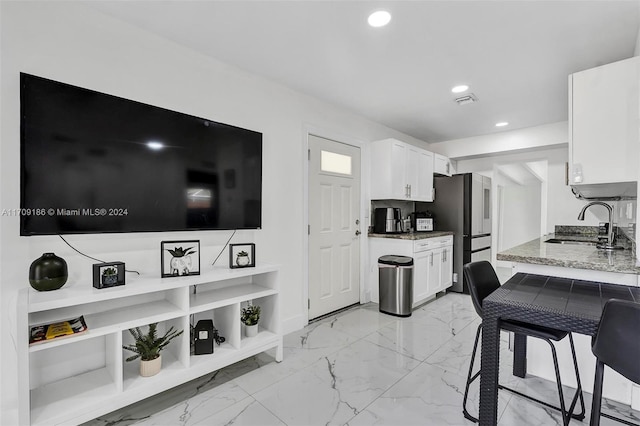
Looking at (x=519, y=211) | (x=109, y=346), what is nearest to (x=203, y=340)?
(x=109, y=346)

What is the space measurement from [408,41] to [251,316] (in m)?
2.39

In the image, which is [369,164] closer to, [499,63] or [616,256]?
[499,63]

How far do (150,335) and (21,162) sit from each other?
1.15 metres

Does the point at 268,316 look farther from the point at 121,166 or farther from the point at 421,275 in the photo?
the point at 421,275

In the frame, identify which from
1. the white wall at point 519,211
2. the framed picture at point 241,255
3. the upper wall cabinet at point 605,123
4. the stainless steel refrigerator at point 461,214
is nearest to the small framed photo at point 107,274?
the framed picture at point 241,255

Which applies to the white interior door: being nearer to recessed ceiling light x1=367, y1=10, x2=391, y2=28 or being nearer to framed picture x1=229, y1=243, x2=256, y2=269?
framed picture x1=229, y1=243, x2=256, y2=269

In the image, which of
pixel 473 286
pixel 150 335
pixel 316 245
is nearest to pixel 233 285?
pixel 150 335

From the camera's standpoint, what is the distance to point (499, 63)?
2500 millimetres

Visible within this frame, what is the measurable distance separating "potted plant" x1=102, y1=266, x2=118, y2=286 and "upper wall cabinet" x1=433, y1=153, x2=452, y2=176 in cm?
433

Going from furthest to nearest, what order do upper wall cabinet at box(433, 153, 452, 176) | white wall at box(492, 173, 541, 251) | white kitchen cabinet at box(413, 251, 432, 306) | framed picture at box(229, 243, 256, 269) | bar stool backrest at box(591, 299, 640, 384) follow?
white wall at box(492, 173, 541, 251)
upper wall cabinet at box(433, 153, 452, 176)
white kitchen cabinet at box(413, 251, 432, 306)
framed picture at box(229, 243, 256, 269)
bar stool backrest at box(591, 299, 640, 384)

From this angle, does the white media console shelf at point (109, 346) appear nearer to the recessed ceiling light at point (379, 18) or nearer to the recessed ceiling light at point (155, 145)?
the recessed ceiling light at point (155, 145)

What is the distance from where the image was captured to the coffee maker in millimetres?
4062

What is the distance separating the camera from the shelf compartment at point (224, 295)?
206 centimetres

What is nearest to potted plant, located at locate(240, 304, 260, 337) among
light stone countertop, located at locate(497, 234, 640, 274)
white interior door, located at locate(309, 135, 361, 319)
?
white interior door, located at locate(309, 135, 361, 319)
